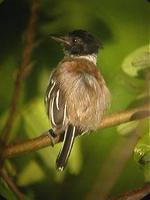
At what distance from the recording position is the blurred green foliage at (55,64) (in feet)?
5.23

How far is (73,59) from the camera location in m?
1.58

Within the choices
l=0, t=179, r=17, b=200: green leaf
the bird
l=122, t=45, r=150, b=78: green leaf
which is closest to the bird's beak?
the bird

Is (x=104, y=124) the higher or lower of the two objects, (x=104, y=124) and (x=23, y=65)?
the lower

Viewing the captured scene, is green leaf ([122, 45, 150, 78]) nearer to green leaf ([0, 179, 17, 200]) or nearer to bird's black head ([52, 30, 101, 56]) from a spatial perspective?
bird's black head ([52, 30, 101, 56])

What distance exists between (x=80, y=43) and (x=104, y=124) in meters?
0.21

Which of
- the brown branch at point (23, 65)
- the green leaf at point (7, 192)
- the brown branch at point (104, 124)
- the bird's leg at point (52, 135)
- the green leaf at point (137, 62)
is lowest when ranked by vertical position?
the green leaf at point (7, 192)

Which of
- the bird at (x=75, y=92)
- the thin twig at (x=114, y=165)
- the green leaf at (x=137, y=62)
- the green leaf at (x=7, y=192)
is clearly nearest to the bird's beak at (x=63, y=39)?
the bird at (x=75, y=92)

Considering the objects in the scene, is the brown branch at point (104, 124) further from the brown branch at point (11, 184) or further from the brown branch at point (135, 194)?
the brown branch at point (135, 194)

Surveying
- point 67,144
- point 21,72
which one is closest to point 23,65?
point 21,72

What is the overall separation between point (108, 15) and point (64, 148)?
354mm

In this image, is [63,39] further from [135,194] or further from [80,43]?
[135,194]

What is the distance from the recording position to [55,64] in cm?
160

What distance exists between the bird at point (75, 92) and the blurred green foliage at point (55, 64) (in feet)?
0.07

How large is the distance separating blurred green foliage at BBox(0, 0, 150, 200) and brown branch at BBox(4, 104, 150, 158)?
1 centimetres
